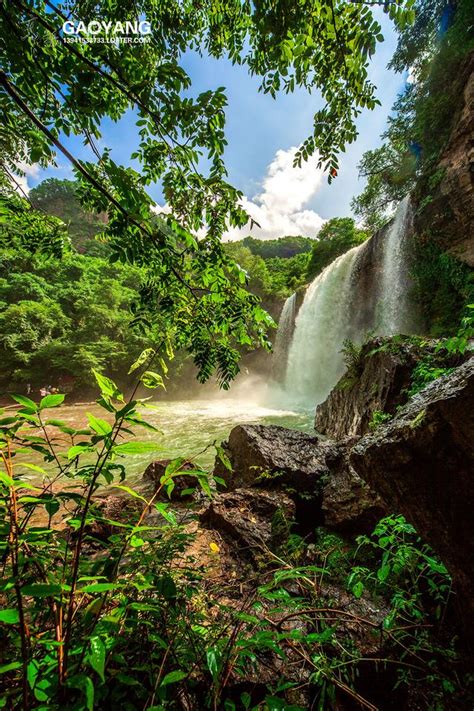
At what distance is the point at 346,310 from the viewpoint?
44.5 ft

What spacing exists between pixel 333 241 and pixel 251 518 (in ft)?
76.9

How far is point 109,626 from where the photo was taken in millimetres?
704

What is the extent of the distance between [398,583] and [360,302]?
42.7ft

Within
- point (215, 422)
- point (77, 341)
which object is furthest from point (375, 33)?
point (77, 341)

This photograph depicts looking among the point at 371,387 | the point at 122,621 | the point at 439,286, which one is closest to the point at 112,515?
the point at 122,621

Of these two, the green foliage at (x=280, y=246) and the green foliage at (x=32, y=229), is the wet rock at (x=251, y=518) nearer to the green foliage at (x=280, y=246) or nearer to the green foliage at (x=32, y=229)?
the green foliage at (x=32, y=229)

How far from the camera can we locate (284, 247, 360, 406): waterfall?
13672 millimetres

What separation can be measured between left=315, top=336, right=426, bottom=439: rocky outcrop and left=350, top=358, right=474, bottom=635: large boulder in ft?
13.0

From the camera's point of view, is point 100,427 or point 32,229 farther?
point 32,229

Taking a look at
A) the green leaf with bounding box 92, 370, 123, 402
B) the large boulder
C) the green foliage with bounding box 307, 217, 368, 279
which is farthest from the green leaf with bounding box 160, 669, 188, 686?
the green foliage with bounding box 307, 217, 368, 279

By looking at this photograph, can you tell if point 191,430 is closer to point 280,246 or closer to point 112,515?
point 112,515

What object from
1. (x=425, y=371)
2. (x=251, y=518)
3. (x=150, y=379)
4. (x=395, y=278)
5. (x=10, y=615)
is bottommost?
(x=251, y=518)

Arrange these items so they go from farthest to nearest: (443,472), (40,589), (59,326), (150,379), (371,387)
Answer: (59,326) → (371,387) → (443,472) → (150,379) → (40,589)

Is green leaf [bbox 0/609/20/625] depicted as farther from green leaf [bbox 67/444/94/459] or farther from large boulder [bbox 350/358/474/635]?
large boulder [bbox 350/358/474/635]
